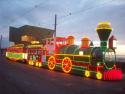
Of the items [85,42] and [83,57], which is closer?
[83,57]

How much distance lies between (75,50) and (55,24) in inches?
778

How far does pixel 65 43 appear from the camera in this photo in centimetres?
2397

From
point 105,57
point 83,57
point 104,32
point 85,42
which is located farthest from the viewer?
point 85,42

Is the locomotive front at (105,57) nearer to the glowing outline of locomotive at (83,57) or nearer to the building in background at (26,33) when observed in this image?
the glowing outline of locomotive at (83,57)

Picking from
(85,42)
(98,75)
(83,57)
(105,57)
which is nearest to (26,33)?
(85,42)

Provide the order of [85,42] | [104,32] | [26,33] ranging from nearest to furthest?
[104,32] → [85,42] → [26,33]

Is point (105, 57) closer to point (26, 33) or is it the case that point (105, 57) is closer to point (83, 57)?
point (83, 57)

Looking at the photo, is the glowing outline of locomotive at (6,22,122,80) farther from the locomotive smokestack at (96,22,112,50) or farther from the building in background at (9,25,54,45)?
the building in background at (9,25,54,45)

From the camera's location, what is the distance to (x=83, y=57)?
1903 centimetres

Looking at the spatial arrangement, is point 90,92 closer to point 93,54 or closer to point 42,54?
point 93,54

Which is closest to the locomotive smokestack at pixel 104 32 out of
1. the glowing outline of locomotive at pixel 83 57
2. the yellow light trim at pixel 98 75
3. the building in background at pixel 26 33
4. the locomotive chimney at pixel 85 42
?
the glowing outline of locomotive at pixel 83 57

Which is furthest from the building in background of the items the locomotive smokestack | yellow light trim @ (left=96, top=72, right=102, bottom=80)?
yellow light trim @ (left=96, top=72, right=102, bottom=80)

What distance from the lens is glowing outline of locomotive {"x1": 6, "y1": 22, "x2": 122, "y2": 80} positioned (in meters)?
17.2

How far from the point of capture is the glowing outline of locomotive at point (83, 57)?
1725cm
